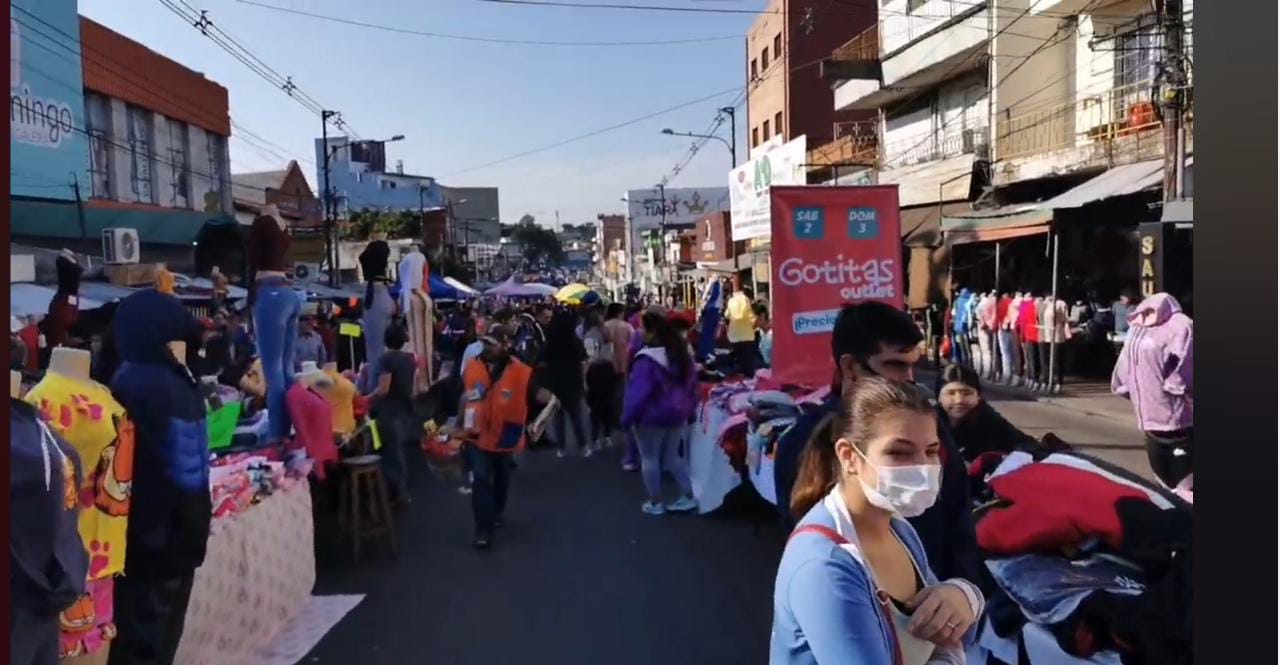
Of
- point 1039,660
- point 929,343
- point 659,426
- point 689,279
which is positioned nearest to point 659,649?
point 1039,660

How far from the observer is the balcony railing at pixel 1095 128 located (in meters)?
16.2

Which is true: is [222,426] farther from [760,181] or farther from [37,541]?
[760,181]

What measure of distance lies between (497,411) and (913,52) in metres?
20.0

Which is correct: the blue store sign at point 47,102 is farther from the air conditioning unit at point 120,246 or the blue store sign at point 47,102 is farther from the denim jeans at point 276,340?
the denim jeans at point 276,340

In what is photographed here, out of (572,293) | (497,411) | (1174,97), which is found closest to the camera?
(497,411)

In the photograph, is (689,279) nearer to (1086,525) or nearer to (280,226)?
(280,226)

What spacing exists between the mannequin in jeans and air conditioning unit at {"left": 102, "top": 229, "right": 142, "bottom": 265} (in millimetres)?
8221

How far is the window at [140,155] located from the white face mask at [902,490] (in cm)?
1875

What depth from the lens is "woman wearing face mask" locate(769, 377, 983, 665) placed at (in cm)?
199

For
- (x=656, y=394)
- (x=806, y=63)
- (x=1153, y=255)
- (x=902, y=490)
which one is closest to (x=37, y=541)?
(x=902, y=490)

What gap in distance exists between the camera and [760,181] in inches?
917

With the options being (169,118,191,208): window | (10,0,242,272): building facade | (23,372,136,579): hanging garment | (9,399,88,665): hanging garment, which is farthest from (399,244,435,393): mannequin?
(169,118,191,208): window

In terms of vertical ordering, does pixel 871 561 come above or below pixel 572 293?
below

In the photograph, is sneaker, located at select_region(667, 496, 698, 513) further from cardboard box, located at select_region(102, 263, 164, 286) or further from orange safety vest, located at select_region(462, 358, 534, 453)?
cardboard box, located at select_region(102, 263, 164, 286)
